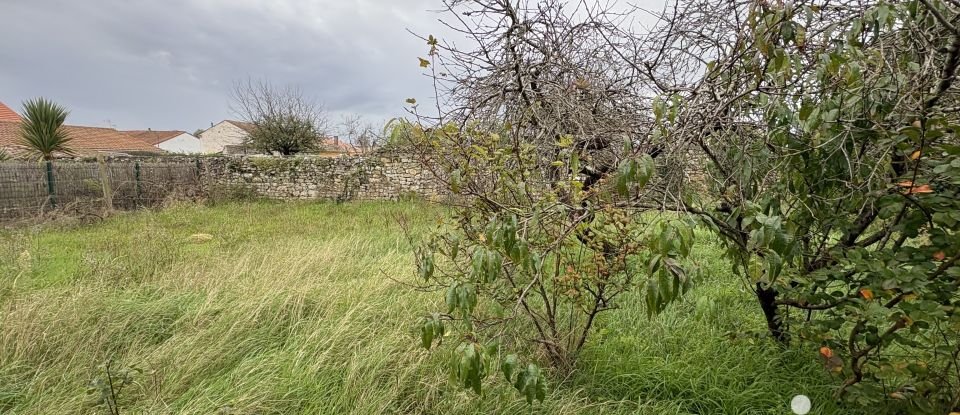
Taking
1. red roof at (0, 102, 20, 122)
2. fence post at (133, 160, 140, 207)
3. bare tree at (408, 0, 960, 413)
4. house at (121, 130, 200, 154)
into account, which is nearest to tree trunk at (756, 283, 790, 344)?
bare tree at (408, 0, 960, 413)

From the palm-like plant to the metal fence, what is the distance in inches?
137

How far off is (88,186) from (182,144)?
1277 inches

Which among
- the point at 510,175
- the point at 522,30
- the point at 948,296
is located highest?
the point at 522,30

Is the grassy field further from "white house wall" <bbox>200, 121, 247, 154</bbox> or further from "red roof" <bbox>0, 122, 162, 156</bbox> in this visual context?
"white house wall" <bbox>200, 121, 247, 154</bbox>

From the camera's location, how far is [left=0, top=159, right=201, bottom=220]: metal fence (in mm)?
8219

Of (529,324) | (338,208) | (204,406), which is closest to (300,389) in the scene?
(204,406)

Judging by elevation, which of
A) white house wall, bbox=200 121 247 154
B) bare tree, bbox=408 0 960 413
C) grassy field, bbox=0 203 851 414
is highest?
white house wall, bbox=200 121 247 154

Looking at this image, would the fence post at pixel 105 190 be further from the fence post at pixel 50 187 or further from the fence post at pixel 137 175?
the fence post at pixel 137 175

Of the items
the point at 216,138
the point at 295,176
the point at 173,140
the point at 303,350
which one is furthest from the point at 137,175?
the point at 216,138

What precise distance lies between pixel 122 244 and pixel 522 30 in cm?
562

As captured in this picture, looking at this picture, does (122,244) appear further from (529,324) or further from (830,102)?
(830,102)

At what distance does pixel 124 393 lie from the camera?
230 centimetres

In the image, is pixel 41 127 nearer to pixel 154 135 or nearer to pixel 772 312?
pixel 772 312

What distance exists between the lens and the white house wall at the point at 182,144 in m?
35.8
